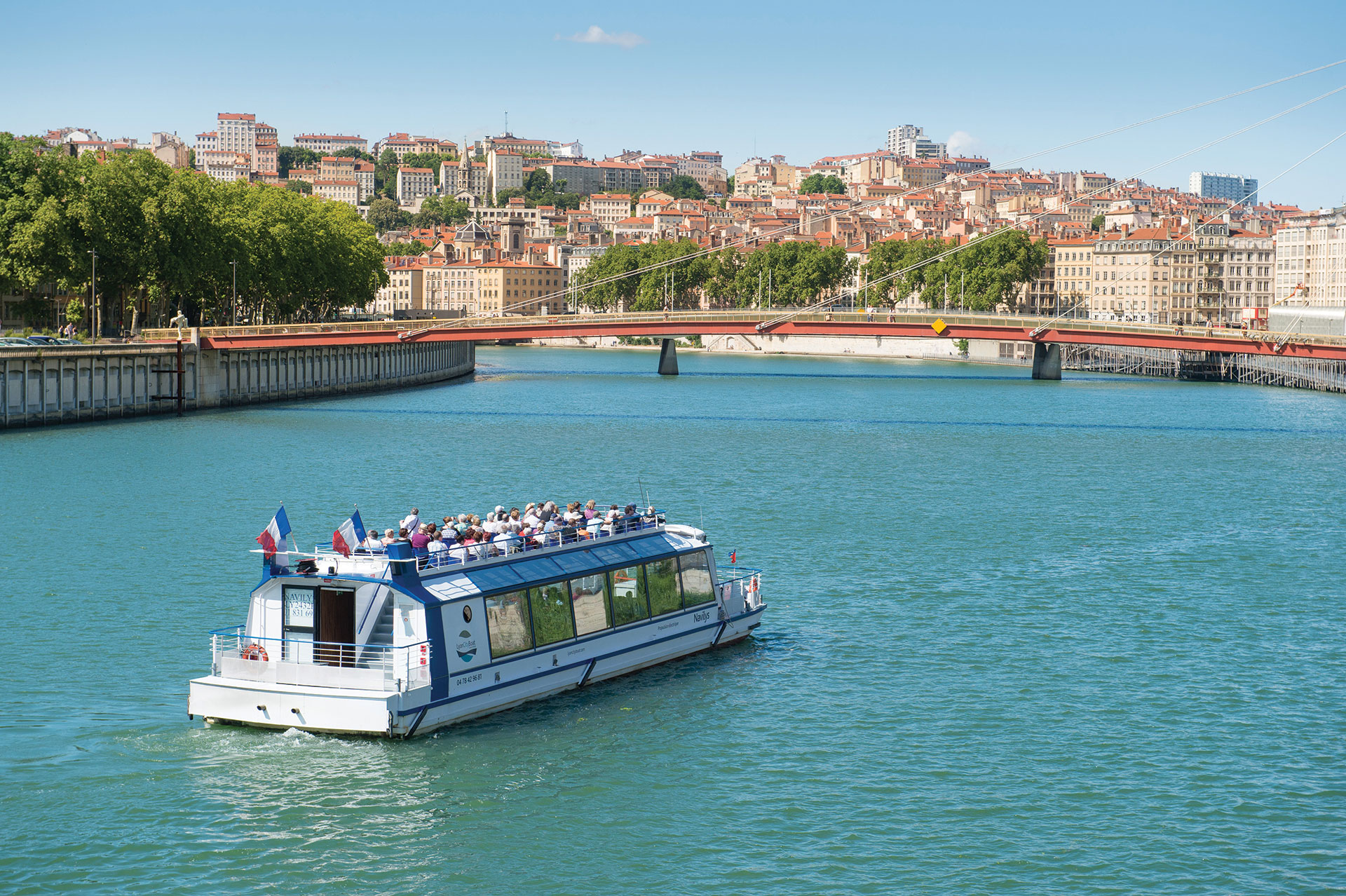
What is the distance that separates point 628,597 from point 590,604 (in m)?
0.81

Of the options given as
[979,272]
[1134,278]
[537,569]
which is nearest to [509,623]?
[537,569]

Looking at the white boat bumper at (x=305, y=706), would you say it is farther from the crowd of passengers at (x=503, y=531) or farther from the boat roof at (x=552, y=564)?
the crowd of passengers at (x=503, y=531)

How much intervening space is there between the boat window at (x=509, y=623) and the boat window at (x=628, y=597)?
5.66 ft

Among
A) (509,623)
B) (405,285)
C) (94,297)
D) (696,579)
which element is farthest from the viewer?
(405,285)

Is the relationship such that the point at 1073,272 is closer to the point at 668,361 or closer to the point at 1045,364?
the point at 1045,364

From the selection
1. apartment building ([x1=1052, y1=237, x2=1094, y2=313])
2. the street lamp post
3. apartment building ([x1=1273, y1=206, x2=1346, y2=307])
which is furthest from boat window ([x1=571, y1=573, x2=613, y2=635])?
apartment building ([x1=1052, y1=237, x2=1094, y2=313])

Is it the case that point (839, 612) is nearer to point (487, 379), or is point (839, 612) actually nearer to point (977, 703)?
point (977, 703)

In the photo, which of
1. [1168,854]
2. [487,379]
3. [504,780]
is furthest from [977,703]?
[487,379]

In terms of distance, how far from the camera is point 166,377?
59906mm

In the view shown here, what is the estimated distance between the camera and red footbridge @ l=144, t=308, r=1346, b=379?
208 feet

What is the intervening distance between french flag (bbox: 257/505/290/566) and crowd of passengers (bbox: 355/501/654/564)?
2.72 feet

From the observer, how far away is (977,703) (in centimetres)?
1941

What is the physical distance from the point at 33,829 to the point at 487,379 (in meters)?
79.6

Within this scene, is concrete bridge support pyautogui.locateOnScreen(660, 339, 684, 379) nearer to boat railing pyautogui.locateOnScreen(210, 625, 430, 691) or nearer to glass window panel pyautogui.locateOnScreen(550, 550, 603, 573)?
glass window panel pyautogui.locateOnScreen(550, 550, 603, 573)
